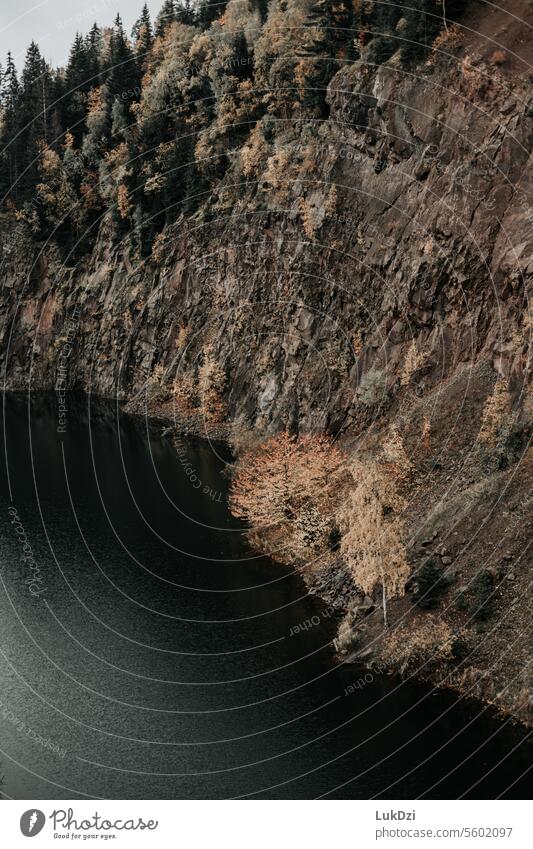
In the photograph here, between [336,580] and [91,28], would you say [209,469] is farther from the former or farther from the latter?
[91,28]

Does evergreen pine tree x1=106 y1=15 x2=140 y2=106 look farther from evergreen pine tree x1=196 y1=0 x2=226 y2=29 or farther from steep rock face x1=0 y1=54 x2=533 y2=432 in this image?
steep rock face x1=0 y1=54 x2=533 y2=432

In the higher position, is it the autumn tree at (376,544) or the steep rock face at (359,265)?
the steep rock face at (359,265)

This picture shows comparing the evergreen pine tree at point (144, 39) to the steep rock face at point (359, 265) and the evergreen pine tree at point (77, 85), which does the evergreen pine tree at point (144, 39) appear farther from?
the steep rock face at point (359, 265)

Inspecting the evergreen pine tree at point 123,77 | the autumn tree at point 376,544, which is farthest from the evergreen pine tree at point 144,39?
the autumn tree at point 376,544

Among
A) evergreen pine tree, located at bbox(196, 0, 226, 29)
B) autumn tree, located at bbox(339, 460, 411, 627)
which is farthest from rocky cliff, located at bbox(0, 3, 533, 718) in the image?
evergreen pine tree, located at bbox(196, 0, 226, 29)

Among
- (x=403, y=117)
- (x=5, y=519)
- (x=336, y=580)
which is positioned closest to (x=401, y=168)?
(x=403, y=117)

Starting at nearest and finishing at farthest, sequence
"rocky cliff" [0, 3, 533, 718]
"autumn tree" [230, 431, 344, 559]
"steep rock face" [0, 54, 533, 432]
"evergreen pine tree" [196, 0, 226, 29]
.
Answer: "rocky cliff" [0, 3, 533, 718] → "autumn tree" [230, 431, 344, 559] → "steep rock face" [0, 54, 533, 432] → "evergreen pine tree" [196, 0, 226, 29]
